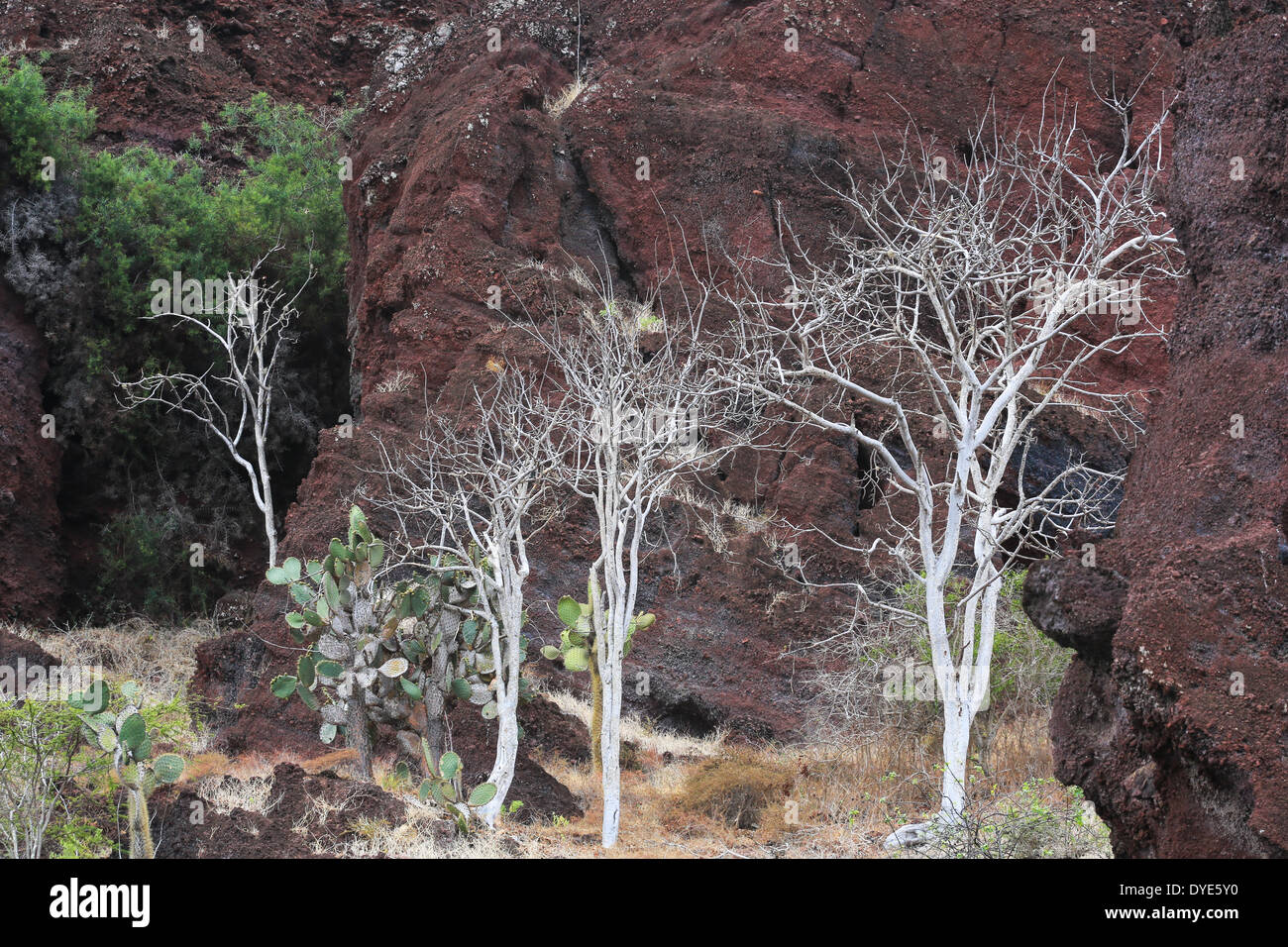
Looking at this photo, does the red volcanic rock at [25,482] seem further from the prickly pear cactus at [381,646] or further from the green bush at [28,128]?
the prickly pear cactus at [381,646]

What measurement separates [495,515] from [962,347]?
6.40 metres

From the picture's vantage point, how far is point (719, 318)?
15.7 metres

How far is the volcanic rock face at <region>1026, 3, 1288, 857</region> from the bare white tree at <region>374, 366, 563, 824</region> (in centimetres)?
426

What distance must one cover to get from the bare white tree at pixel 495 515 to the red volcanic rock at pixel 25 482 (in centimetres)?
694

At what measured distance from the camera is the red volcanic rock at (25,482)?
17406mm

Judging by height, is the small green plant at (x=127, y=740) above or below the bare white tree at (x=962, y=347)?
below

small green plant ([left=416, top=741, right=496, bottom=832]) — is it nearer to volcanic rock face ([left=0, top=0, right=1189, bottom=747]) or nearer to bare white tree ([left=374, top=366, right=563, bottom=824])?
bare white tree ([left=374, top=366, right=563, bottom=824])

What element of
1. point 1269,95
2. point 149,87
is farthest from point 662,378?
point 149,87

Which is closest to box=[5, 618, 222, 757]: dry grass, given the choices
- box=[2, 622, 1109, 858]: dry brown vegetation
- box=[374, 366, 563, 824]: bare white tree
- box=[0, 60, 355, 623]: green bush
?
box=[0, 60, 355, 623]: green bush

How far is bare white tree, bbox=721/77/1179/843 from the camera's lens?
28.0ft

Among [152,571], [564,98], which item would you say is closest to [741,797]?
[564,98]

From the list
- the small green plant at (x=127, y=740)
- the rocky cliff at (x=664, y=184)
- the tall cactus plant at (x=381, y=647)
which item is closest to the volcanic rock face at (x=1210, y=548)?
the tall cactus plant at (x=381, y=647)
